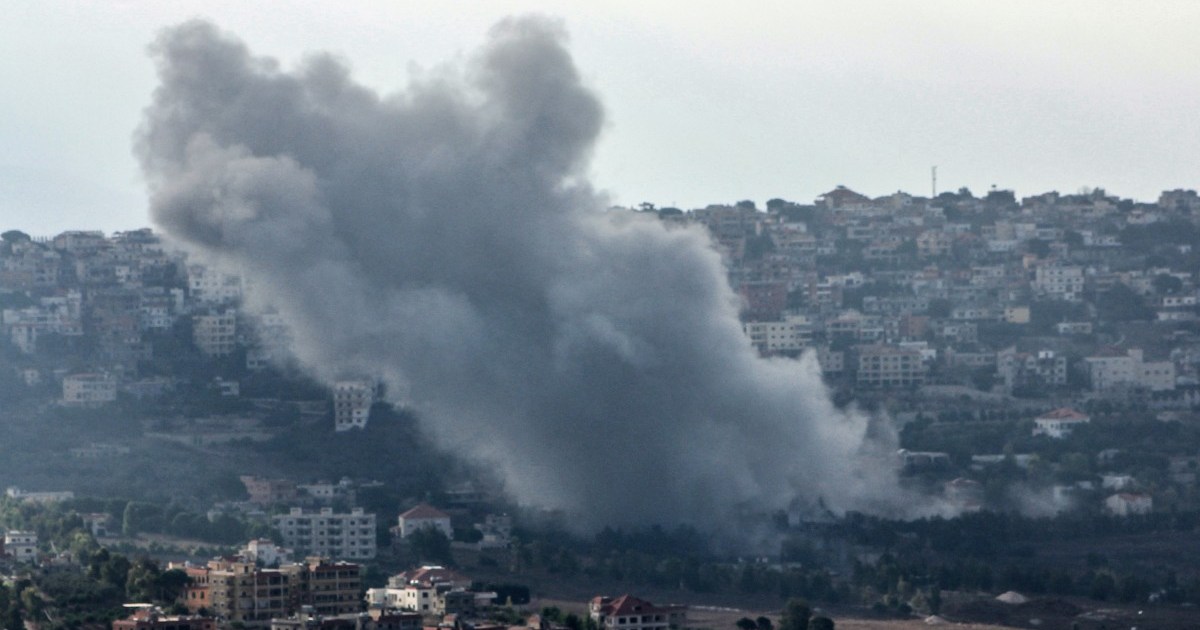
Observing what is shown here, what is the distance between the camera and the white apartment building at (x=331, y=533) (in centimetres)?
5266

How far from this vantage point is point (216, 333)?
Answer: 74125mm

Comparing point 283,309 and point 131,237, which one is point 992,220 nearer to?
point 131,237

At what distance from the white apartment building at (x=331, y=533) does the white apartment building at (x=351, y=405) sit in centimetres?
1092

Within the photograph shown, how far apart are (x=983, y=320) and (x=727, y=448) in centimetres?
2539

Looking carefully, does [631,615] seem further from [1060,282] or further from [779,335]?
[1060,282]

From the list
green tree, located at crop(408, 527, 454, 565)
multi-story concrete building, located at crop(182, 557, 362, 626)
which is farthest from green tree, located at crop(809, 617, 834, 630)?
green tree, located at crop(408, 527, 454, 565)

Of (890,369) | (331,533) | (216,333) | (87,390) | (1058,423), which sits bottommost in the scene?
(331,533)

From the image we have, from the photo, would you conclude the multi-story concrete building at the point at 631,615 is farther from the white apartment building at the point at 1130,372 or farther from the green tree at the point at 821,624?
the white apartment building at the point at 1130,372

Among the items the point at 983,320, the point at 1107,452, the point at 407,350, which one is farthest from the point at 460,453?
the point at 983,320

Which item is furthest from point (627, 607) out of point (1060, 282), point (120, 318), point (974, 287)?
point (974, 287)

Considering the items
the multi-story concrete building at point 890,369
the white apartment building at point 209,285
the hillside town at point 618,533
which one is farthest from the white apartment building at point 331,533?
the white apartment building at point 209,285

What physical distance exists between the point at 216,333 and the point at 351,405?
31.3ft

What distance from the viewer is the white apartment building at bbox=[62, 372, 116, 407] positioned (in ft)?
224

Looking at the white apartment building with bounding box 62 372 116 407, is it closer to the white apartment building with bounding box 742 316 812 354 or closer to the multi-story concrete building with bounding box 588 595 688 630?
the white apartment building with bounding box 742 316 812 354
